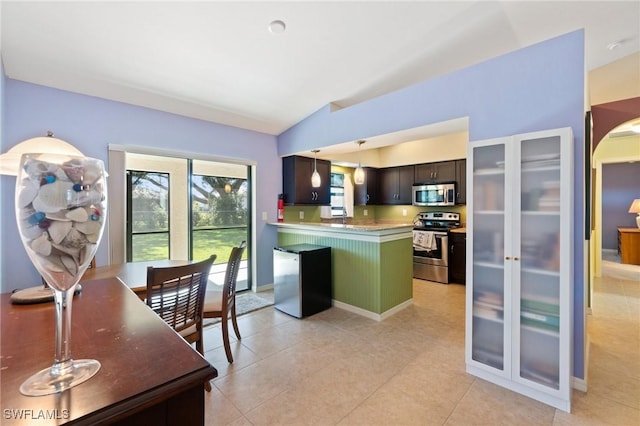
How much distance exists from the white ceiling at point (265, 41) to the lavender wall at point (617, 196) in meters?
7.09

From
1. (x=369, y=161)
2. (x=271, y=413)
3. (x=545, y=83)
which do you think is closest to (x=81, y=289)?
(x=271, y=413)

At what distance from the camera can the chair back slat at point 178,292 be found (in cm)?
167

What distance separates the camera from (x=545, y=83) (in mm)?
2066

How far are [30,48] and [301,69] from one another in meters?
2.21

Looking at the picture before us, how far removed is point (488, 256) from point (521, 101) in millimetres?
1239

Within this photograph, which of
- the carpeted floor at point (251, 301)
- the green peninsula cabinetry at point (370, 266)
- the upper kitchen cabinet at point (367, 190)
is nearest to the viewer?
the green peninsula cabinetry at point (370, 266)

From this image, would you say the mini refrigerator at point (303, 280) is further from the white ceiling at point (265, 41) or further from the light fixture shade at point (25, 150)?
the light fixture shade at point (25, 150)

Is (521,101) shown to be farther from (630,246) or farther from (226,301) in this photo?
(630,246)

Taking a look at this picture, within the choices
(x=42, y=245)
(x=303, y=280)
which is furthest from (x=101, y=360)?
(x=303, y=280)

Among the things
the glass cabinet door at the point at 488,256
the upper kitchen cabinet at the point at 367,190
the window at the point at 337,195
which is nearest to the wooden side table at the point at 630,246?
the upper kitchen cabinet at the point at 367,190

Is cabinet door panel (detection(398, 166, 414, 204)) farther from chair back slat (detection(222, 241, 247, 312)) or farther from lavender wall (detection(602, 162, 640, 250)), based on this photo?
lavender wall (detection(602, 162, 640, 250))

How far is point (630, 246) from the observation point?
6.14 meters

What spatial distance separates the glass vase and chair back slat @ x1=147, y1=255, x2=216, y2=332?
101 cm

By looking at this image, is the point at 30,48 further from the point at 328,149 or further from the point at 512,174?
the point at 512,174
